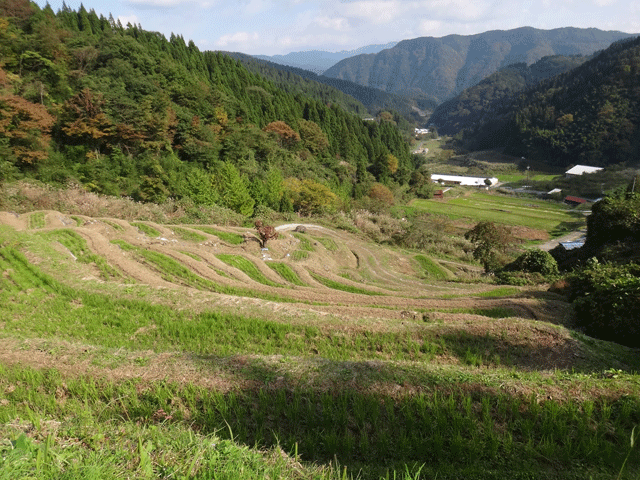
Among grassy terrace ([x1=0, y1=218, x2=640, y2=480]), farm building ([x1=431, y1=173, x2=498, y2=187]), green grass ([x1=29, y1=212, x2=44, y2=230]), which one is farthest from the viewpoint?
farm building ([x1=431, y1=173, x2=498, y2=187])

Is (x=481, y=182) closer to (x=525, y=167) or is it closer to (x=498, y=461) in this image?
(x=525, y=167)

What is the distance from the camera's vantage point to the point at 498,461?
4.55m

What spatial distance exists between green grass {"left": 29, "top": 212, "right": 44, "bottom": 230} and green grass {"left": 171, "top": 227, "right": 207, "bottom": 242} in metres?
7.39

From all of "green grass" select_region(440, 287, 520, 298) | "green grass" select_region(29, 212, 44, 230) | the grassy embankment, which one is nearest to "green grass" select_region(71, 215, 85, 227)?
"green grass" select_region(29, 212, 44, 230)

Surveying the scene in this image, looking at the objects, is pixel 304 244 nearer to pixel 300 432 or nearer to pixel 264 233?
pixel 264 233

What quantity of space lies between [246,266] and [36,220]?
42.7 ft

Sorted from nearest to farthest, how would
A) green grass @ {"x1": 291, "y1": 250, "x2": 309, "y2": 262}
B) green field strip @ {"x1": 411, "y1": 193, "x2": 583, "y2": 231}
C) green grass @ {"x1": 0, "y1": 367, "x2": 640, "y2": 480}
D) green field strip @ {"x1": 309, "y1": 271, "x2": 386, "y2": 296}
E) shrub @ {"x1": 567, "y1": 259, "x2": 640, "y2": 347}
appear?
green grass @ {"x1": 0, "y1": 367, "x2": 640, "y2": 480}, shrub @ {"x1": 567, "y1": 259, "x2": 640, "y2": 347}, green field strip @ {"x1": 309, "y1": 271, "x2": 386, "y2": 296}, green grass @ {"x1": 291, "y1": 250, "x2": 309, "y2": 262}, green field strip @ {"x1": 411, "y1": 193, "x2": 583, "y2": 231}

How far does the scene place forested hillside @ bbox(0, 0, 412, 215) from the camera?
33.2 metres

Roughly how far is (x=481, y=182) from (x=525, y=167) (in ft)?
125

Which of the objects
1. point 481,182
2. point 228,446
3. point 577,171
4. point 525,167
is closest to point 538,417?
point 228,446

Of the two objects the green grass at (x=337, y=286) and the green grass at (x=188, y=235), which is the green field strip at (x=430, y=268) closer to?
the green grass at (x=337, y=286)

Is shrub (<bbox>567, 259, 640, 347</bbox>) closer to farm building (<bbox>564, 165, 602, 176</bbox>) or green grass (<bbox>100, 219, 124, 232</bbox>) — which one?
green grass (<bbox>100, 219, 124, 232</bbox>)

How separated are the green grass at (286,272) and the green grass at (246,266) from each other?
3.48 feet

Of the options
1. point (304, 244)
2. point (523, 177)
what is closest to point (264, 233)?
point (304, 244)
